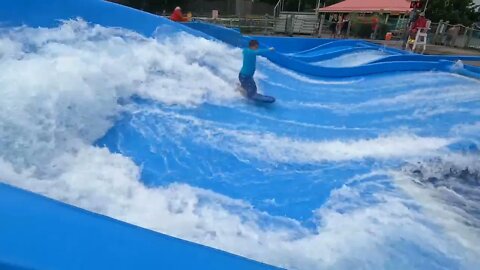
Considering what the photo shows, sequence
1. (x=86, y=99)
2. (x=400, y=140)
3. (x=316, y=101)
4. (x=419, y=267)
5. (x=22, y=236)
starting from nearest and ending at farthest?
(x=22, y=236) < (x=419, y=267) < (x=86, y=99) < (x=400, y=140) < (x=316, y=101)

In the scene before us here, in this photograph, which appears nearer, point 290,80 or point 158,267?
point 158,267

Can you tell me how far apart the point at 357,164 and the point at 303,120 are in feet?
4.38

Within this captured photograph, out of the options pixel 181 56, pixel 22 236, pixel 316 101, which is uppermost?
pixel 22 236

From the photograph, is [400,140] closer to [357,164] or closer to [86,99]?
[357,164]

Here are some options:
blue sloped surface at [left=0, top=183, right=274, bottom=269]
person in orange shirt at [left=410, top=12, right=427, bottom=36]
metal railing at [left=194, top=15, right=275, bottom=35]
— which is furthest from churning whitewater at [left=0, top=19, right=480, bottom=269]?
metal railing at [left=194, top=15, right=275, bottom=35]

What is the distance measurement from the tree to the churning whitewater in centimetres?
2251

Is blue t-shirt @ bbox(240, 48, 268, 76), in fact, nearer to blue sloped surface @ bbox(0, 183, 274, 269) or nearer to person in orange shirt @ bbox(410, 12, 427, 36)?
blue sloped surface @ bbox(0, 183, 274, 269)

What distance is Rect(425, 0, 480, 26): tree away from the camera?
24531mm

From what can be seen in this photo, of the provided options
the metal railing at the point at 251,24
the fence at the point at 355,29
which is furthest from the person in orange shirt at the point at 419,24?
the metal railing at the point at 251,24

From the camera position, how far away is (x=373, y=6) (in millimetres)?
19125

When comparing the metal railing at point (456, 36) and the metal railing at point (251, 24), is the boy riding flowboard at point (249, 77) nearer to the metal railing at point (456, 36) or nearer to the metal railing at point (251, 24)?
the metal railing at point (251, 24)

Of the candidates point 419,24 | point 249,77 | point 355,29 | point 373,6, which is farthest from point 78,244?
point 373,6

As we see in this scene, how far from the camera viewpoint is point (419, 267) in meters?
2.12

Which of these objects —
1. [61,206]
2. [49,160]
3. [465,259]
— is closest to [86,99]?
[49,160]
